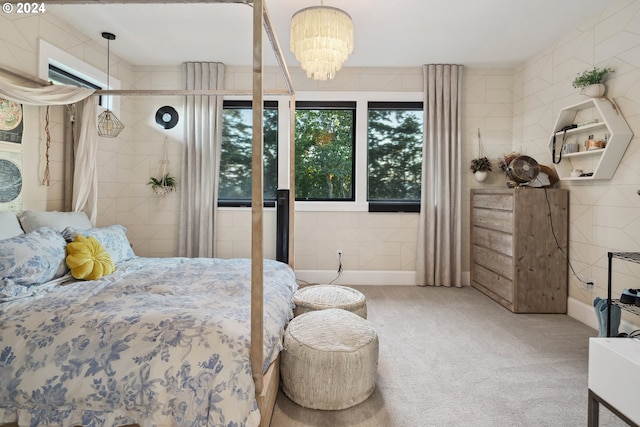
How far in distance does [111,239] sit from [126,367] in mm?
1693

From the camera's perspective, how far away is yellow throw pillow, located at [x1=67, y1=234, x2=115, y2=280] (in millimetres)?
2293

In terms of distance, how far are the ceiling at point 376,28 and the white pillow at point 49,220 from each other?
1.60m

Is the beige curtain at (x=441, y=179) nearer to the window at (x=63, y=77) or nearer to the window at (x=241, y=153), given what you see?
the window at (x=241, y=153)

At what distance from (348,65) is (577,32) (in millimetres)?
2316

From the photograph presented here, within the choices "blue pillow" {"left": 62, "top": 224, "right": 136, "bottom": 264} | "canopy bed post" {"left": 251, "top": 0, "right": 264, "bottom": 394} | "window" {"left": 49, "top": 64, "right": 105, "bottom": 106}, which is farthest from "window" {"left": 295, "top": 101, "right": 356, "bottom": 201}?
"canopy bed post" {"left": 251, "top": 0, "right": 264, "bottom": 394}

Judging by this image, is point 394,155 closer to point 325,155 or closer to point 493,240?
point 325,155

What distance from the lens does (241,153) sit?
452 centimetres

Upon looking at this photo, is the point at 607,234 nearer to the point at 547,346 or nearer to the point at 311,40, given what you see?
the point at 547,346

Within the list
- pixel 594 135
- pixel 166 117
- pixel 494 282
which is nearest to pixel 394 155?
pixel 494 282

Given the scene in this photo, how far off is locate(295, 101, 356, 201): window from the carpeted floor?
164 centimetres

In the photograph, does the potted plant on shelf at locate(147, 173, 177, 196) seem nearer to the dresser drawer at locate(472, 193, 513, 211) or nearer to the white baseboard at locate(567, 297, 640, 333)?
the dresser drawer at locate(472, 193, 513, 211)

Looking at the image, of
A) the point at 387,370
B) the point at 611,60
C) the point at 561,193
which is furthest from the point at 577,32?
the point at 387,370

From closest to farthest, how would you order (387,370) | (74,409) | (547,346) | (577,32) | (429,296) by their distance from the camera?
(74,409) < (387,370) < (547,346) < (577,32) < (429,296)

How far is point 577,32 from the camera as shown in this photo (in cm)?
330
